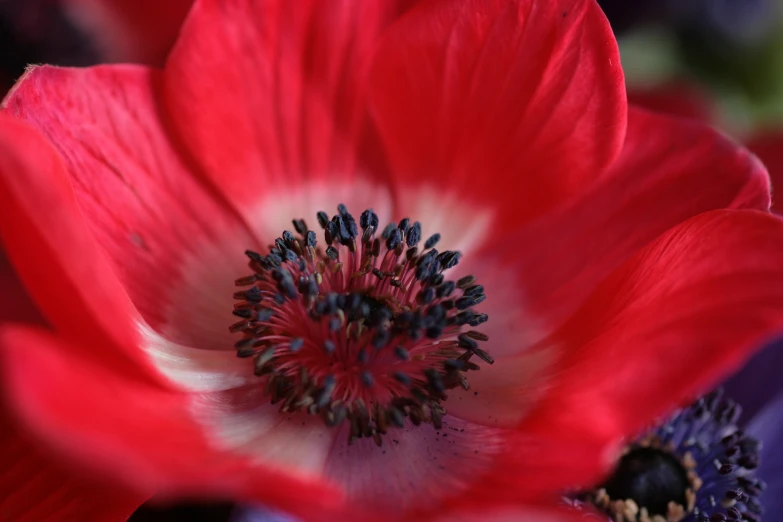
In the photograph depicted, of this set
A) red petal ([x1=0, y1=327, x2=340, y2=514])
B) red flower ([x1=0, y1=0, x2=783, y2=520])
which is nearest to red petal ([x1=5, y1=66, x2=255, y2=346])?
red flower ([x1=0, y1=0, x2=783, y2=520])

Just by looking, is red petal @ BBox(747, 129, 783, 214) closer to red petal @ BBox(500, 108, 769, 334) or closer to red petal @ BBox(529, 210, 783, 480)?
red petal @ BBox(500, 108, 769, 334)

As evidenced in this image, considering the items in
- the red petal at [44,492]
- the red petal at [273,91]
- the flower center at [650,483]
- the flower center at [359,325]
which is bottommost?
the red petal at [44,492]

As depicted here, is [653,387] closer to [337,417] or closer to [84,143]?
[337,417]

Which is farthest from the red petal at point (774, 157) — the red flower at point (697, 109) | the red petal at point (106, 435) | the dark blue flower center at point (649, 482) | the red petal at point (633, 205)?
the red petal at point (106, 435)

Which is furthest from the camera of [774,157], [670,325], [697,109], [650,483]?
[697,109]

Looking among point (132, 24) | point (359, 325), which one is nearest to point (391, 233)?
point (359, 325)

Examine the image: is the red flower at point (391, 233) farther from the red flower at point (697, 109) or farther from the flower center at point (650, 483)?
the red flower at point (697, 109)

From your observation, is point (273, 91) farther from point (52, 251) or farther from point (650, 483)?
point (650, 483)
